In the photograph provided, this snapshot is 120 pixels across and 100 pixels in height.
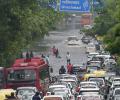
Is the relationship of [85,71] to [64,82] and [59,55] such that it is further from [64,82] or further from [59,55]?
[59,55]

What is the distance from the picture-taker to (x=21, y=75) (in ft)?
138

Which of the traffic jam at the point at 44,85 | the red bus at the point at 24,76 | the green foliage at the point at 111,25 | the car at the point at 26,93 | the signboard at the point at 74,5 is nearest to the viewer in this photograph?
the traffic jam at the point at 44,85

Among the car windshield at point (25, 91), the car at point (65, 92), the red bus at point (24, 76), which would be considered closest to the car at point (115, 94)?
the car at point (65, 92)

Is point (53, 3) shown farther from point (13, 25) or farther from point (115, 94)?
point (115, 94)

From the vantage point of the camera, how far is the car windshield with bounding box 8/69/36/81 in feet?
138

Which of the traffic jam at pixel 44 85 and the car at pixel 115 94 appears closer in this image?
the car at pixel 115 94

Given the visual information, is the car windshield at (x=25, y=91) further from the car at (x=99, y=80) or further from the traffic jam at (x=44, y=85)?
the car at (x=99, y=80)

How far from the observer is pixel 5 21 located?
4691 cm

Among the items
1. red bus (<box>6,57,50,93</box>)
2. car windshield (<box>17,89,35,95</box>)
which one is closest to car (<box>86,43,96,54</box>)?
red bus (<box>6,57,50,93</box>)

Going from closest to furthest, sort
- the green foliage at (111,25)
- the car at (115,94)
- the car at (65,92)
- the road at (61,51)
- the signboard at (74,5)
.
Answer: the car at (115,94)
the car at (65,92)
the green foliage at (111,25)
the signboard at (74,5)
the road at (61,51)

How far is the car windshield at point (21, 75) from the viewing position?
4219 cm

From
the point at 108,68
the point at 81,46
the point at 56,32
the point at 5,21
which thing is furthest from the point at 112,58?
the point at 56,32

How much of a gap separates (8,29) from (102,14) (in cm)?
2663

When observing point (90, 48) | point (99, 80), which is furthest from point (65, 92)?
point (90, 48)
